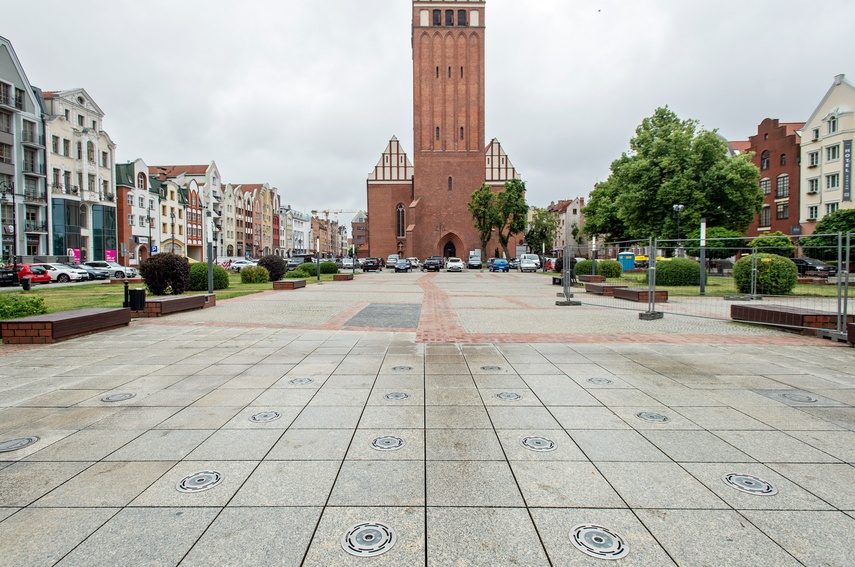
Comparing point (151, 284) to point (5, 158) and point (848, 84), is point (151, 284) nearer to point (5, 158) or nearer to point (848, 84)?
point (5, 158)

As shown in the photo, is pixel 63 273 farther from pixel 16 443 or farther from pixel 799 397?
pixel 799 397

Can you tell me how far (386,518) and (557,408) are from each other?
2496mm

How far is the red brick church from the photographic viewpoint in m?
63.9

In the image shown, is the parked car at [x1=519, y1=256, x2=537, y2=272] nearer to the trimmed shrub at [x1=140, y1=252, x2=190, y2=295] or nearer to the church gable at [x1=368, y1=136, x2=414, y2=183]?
the church gable at [x1=368, y1=136, x2=414, y2=183]

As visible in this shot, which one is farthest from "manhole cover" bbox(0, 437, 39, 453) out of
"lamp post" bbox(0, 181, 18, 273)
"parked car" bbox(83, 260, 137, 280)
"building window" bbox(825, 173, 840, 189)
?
"building window" bbox(825, 173, 840, 189)

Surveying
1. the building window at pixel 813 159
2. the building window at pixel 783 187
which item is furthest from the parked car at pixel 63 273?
the building window at pixel 783 187

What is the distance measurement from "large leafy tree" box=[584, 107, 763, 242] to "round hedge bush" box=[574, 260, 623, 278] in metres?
10.3

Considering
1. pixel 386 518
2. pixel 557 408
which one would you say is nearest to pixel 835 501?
pixel 557 408

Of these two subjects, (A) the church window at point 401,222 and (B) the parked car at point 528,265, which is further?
(A) the church window at point 401,222

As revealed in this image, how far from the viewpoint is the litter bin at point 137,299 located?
37.7ft

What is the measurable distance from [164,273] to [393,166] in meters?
57.4

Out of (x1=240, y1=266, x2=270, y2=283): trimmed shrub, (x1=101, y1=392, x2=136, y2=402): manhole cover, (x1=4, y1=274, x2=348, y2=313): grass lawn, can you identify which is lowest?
(x1=101, y1=392, x2=136, y2=402): manhole cover

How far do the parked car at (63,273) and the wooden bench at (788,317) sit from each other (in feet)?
132

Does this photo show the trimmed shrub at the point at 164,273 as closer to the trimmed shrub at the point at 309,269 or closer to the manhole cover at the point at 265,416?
the manhole cover at the point at 265,416
